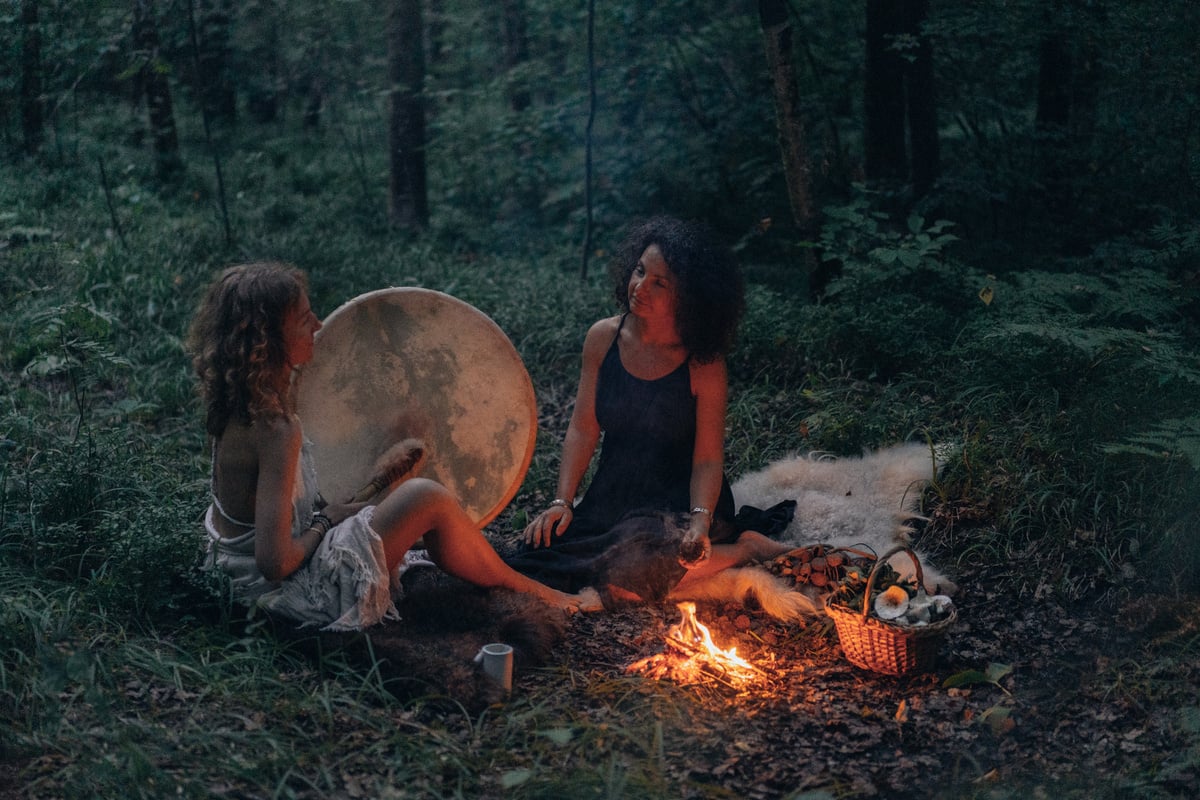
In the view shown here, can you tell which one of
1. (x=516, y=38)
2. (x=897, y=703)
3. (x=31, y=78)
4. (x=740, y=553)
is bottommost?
(x=897, y=703)

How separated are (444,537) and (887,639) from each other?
1.46 metres

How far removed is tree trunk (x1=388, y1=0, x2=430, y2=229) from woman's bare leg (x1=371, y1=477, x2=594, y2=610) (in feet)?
18.6

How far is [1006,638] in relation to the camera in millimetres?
3475

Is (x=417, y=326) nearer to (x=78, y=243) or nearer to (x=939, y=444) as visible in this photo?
(x=939, y=444)

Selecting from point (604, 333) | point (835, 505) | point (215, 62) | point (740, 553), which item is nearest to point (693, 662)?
point (740, 553)

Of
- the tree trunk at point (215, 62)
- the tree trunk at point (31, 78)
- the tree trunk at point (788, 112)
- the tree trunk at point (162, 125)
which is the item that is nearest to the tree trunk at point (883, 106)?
the tree trunk at point (788, 112)

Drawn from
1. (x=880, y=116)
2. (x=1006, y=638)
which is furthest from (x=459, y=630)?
(x=880, y=116)

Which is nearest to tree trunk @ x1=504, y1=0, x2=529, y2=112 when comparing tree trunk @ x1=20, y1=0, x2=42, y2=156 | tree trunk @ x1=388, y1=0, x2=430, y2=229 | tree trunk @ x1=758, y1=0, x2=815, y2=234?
tree trunk @ x1=388, y1=0, x2=430, y2=229

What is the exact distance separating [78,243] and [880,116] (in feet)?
17.4

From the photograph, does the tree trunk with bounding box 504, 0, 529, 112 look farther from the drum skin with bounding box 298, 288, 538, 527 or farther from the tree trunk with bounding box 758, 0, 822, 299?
the drum skin with bounding box 298, 288, 538, 527

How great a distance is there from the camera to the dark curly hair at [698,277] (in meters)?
3.64

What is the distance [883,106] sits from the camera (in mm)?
6348

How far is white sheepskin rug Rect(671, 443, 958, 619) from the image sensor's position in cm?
370

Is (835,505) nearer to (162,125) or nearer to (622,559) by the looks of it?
(622,559)
